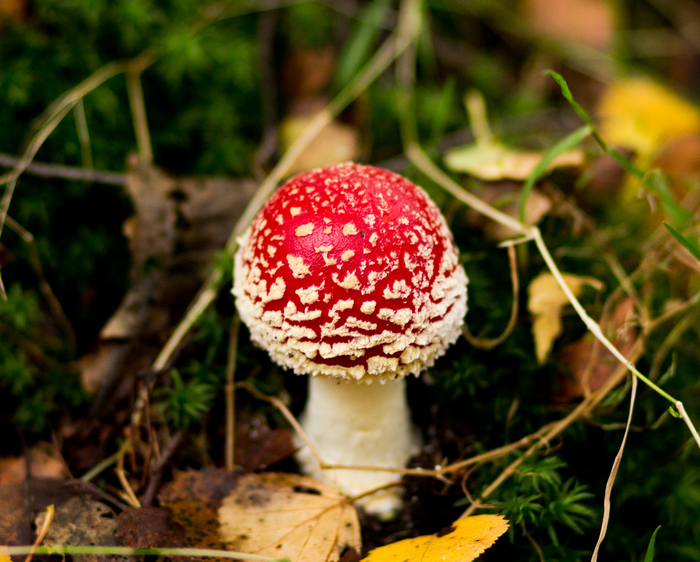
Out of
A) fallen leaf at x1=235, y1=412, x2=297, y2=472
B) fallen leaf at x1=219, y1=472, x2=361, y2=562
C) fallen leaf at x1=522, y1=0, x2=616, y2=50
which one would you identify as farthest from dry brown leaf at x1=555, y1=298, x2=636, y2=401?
fallen leaf at x1=522, y1=0, x2=616, y2=50

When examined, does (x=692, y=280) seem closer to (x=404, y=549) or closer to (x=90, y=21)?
(x=404, y=549)

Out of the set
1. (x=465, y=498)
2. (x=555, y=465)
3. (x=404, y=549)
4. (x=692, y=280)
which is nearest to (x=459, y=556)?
(x=404, y=549)

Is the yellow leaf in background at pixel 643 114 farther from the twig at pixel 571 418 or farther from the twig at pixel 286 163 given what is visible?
the twig at pixel 571 418

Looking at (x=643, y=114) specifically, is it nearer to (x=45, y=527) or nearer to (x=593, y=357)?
(x=593, y=357)

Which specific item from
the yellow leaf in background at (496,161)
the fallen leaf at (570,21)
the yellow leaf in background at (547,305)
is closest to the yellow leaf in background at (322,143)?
the yellow leaf in background at (496,161)

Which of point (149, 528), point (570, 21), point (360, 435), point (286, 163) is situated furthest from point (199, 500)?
point (570, 21)
